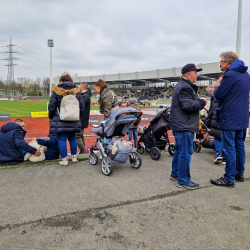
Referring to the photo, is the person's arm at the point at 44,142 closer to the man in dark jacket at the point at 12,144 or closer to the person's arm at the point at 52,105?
the man in dark jacket at the point at 12,144

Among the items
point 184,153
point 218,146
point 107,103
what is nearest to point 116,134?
point 107,103

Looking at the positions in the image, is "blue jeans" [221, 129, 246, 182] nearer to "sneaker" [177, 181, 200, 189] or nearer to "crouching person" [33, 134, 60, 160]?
"sneaker" [177, 181, 200, 189]

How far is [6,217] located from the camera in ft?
8.16

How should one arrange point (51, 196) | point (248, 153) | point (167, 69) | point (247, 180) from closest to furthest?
point (51, 196)
point (247, 180)
point (248, 153)
point (167, 69)

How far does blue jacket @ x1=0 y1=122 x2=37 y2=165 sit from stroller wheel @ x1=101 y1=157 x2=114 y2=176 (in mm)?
1486

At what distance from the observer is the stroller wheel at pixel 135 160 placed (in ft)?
14.2

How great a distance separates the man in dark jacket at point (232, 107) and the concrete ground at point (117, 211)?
399 mm

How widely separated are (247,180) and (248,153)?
2.23 meters

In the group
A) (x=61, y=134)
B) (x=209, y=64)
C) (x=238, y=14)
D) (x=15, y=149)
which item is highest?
(x=209, y=64)

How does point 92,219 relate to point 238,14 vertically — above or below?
below

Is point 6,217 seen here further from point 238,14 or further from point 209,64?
point 209,64

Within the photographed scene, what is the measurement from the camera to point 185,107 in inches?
128

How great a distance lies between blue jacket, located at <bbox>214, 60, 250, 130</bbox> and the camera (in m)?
3.36

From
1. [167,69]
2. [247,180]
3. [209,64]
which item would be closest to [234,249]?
[247,180]
